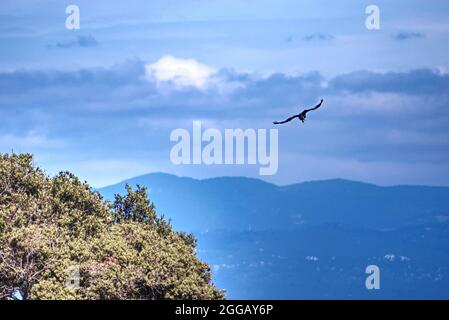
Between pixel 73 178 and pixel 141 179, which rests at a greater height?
pixel 141 179

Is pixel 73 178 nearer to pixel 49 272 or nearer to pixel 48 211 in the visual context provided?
pixel 48 211
